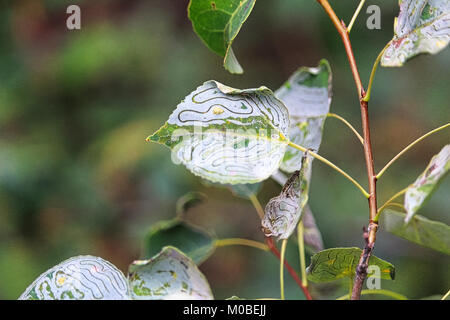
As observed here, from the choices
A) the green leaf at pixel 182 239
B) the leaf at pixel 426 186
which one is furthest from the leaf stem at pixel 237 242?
the leaf at pixel 426 186

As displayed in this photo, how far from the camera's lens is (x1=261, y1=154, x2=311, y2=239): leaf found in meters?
→ 0.43

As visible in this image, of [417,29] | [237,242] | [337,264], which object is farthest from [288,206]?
[237,242]

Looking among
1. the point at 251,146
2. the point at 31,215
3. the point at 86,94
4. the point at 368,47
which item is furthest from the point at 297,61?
the point at 251,146

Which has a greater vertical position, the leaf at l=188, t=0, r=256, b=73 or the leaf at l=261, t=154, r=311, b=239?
the leaf at l=188, t=0, r=256, b=73

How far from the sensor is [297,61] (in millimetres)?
1858

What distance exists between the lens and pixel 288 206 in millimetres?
447

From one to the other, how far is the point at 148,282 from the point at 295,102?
0.92 feet

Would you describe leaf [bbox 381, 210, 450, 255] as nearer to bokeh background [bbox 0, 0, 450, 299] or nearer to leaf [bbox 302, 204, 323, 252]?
leaf [bbox 302, 204, 323, 252]

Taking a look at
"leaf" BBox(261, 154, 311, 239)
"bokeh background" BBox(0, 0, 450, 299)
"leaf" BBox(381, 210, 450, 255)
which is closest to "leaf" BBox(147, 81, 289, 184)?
"leaf" BBox(261, 154, 311, 239)

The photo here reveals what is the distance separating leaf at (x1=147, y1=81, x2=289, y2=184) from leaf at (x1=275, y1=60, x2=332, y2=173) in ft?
0.38

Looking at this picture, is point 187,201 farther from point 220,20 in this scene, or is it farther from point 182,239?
point 220,20

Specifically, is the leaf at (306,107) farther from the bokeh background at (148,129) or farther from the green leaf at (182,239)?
the bokeh background at (148,129)

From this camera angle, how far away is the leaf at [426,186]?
37 centimetres
